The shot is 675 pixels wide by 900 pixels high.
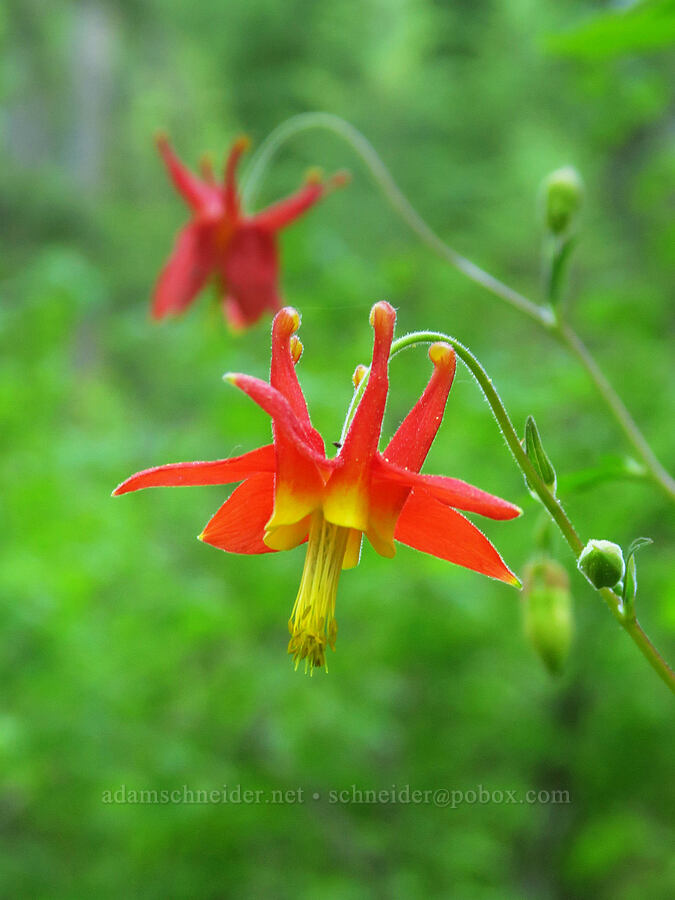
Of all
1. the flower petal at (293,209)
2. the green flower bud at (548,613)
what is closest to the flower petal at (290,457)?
the green flower bud at (548,613)

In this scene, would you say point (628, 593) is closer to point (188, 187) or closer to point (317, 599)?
point (317, 599)

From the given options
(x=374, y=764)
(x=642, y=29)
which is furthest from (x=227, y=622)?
(x=642, y=29)

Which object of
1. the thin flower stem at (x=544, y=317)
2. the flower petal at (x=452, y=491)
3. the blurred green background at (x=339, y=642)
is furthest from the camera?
the blurred green background at (x=339, y=642)

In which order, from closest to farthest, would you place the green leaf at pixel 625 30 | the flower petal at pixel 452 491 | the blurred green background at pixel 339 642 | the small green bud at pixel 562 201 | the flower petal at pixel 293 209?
the flower petal at pixel 452 491 < the green leaf at pixel 625 30 < the small green bud at pixel 562 201 < the flower petal at pixel 293 209 < the blurred green background at pixel 339 642

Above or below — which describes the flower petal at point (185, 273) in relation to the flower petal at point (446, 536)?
below

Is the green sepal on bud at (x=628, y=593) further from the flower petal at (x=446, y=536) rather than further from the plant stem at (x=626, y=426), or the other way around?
the plant stem at (x=626, y=426)

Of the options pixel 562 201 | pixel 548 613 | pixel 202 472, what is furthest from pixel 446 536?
pixel 562 201

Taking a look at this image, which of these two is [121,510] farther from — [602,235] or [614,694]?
[602,235]
